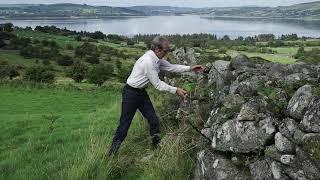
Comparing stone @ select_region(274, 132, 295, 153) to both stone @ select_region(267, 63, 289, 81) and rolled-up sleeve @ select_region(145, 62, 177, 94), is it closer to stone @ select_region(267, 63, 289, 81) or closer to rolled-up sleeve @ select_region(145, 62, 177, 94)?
stone @ select_region(267, 63, 289, 81)

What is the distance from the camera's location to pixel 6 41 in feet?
451

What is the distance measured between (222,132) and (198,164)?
791 millimetres

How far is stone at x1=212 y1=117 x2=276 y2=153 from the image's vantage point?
6320 mm

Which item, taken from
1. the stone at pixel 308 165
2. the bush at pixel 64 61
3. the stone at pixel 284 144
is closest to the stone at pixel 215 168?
the stone at pixel 284 144

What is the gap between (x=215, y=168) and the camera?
269 inches

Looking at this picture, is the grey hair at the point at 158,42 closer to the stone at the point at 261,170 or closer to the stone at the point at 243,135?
the stone at the point at 243,135

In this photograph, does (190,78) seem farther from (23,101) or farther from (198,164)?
(23,101)

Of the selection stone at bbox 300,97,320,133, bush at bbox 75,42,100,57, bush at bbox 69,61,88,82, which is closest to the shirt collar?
stone at bbox 300,97,320,133

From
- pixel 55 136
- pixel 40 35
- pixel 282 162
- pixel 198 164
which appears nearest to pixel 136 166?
pixel 198 164

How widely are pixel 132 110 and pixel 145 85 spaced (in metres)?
0.63

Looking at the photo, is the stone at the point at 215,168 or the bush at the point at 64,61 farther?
the bush at the point at 64,61

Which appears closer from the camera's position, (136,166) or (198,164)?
(198,164)

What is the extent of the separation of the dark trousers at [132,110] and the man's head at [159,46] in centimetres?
90

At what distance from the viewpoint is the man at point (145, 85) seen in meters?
8.61
